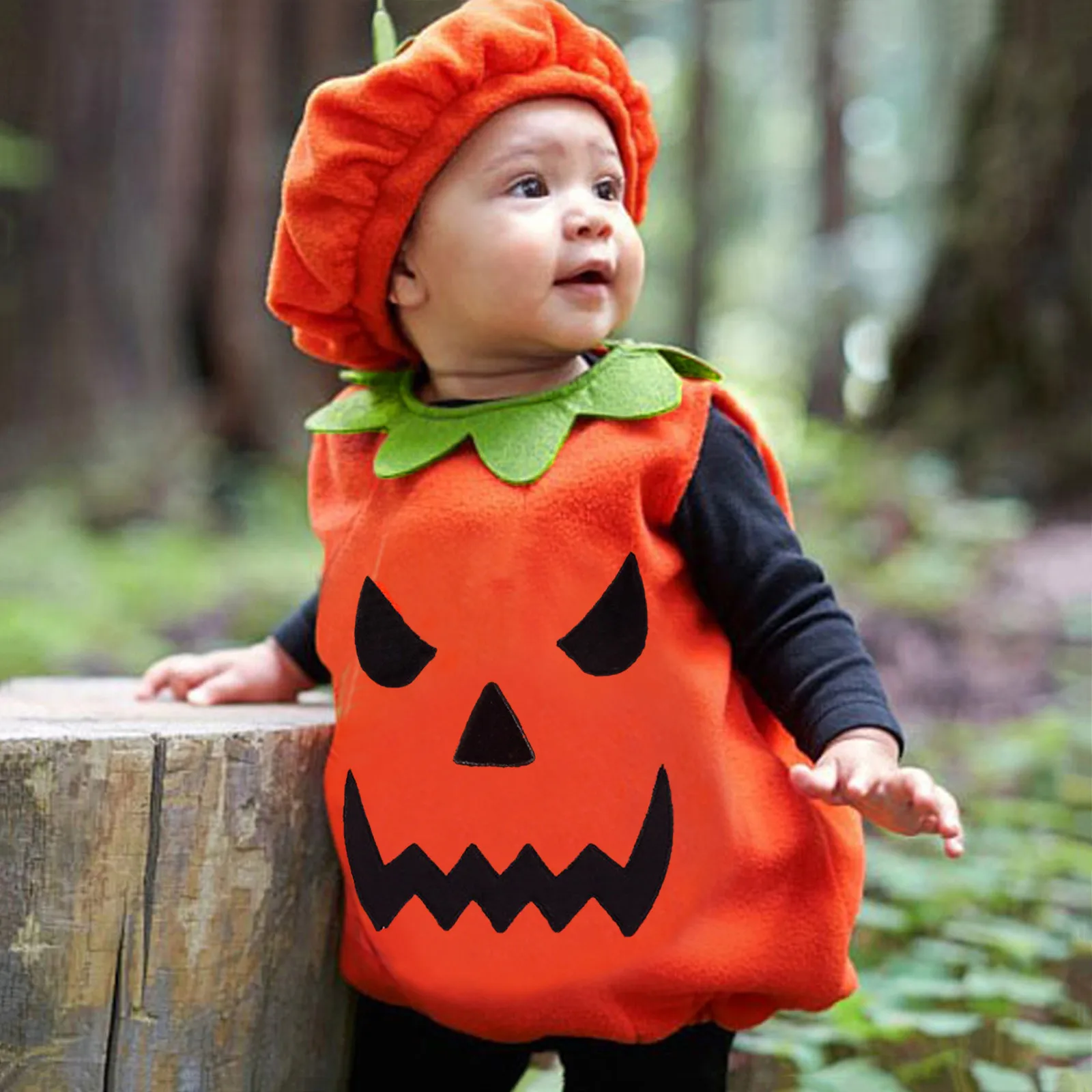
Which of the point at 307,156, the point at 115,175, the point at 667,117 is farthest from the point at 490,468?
the point at 667,117

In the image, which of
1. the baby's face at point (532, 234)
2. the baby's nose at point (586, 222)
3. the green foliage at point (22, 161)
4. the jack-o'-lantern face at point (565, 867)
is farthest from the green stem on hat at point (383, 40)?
the green foliage at point (22, 161)

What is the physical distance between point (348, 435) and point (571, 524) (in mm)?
420

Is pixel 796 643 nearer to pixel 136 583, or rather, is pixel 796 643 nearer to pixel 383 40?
pixel 383 40

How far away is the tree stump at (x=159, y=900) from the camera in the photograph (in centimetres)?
170

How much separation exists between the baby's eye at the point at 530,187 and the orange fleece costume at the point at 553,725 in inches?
3.3

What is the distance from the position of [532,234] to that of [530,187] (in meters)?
0.08

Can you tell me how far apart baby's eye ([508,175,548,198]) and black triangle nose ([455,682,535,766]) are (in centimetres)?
56

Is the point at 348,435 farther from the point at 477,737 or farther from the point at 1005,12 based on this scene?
the point at 1005,12

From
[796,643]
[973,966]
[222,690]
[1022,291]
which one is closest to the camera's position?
[796,643]

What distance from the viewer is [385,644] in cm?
180

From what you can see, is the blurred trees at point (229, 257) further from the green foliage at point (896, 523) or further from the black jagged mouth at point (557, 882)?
the black jagged mouth at point (557, 882)

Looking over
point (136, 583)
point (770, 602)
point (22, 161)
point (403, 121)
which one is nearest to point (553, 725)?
point (770, 602)

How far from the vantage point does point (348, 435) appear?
199cm

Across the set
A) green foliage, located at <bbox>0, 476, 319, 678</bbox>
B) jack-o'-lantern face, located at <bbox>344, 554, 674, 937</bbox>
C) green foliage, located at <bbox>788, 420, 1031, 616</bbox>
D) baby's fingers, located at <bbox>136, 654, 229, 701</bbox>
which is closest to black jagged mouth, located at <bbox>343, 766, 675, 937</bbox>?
jack-o'-lantern face, located at <bbox>344, 554, 674, 937</bbox>
